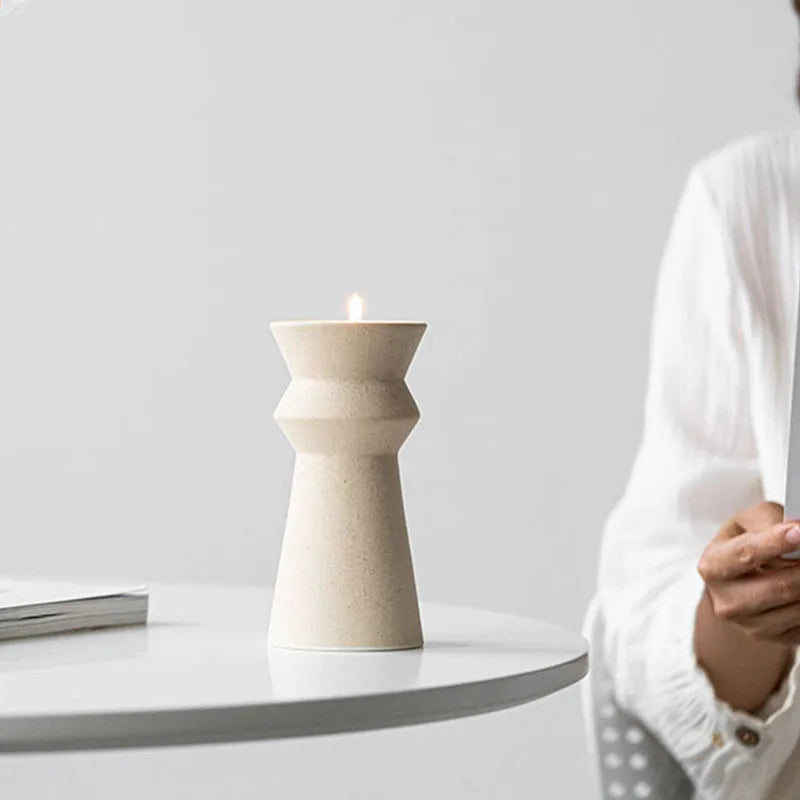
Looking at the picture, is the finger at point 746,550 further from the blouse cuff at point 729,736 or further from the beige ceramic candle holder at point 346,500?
the beige ceramic candle holder at point 346,500

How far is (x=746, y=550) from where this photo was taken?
97 cm

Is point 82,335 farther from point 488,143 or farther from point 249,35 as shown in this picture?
point 488,143

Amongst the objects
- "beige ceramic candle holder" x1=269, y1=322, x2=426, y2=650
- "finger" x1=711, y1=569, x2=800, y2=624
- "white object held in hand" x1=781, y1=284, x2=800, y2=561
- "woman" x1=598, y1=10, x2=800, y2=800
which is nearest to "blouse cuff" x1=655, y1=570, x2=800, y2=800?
"woman" x1=598, y1=10, x2=800, y2=800

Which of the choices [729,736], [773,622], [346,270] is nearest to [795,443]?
[773,622]

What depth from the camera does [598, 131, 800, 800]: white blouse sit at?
3.79 feet

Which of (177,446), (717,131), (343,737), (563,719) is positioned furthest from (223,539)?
(717,131)

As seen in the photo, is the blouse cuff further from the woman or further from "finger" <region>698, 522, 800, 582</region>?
"finger" <region>698, 522, 800, 582</region>

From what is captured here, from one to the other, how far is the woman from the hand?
0.05 feet

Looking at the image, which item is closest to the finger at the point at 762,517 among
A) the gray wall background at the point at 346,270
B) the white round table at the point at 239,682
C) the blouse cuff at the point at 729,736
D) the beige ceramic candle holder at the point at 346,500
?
the blouse cuff at the point at 729,736

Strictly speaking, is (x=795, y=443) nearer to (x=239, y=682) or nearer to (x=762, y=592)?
(x=762, y=592)

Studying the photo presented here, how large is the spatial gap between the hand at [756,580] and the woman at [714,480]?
0.02m

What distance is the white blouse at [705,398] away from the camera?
1.16 metres

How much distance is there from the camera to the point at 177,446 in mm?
2043

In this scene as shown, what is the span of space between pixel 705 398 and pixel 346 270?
32.9 inches
